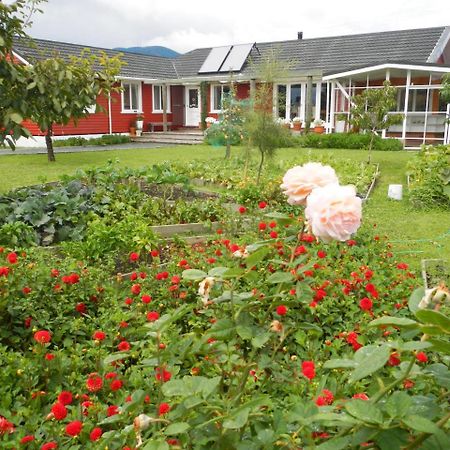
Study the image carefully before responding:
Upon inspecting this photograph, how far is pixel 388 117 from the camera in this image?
1427 centimetres

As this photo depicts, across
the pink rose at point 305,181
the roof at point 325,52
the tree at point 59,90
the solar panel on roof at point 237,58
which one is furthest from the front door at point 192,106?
the pink rose at point 305,181

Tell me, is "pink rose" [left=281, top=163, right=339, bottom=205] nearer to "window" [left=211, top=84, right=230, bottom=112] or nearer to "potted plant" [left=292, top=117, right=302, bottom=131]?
"potted plant" [left=292, top=117, right=302, bottom=131]

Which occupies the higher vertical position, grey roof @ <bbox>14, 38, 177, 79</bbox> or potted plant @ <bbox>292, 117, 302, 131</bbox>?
grey roof @ <bbox>14, 38, 177, 79</bbox>

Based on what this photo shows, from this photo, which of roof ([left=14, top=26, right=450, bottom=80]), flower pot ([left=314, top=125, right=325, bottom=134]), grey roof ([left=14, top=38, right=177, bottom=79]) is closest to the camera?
flower pot ([left=314, top=125, right=325, bottom=134])

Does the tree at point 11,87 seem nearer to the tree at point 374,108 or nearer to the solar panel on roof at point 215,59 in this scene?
the tree at point 374,108

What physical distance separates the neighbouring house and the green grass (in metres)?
3.37

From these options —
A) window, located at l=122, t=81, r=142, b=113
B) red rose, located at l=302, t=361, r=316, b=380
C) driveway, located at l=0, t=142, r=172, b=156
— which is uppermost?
window, located at l=122, t=81, r=142, b=113

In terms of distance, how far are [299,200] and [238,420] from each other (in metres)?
0.61

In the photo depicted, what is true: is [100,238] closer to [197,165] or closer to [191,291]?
[191,291]

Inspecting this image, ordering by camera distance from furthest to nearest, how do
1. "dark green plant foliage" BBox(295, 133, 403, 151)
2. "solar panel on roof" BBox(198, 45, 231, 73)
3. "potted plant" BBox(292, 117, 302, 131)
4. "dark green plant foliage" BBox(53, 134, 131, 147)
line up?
"solar panel on roof" BBox(198, 45, 231, 73)
"potted plant" BBox(292, 117, 302, 131)
"dark green plant foliage" BBox(53, 134, 131, 147)
"dark green plant foliage" BBox(295, 133, 403, 151)

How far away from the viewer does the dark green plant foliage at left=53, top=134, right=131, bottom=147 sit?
843 inches

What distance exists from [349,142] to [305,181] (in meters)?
18.6


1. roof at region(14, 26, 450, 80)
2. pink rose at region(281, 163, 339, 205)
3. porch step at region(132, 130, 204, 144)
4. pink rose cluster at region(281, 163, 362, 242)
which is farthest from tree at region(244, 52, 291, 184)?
porch step at region(132, 130, 204, 144)

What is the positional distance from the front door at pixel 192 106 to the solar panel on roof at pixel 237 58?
204 cm
